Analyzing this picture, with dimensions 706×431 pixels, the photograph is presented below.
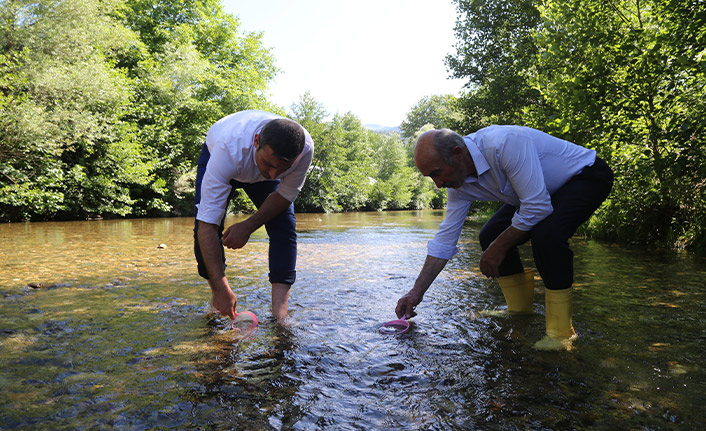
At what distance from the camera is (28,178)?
15.8 meters

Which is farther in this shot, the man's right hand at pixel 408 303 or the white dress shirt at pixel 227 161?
the man's right hand at pixel 408 303

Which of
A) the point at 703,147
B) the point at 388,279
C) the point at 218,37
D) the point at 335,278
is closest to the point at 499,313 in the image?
the point at 388,279

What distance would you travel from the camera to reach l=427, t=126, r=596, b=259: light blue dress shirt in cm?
285

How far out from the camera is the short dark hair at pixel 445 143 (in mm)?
2828

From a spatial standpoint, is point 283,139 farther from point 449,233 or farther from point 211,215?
point 449,233

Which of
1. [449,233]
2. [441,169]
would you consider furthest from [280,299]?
[441,169]

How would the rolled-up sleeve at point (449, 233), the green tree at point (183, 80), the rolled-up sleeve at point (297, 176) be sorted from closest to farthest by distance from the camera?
the rolled-up sleeve at point (297, 176) < the rolled-up sleeve at point (449, 233) < the green tree at point (183, 80)

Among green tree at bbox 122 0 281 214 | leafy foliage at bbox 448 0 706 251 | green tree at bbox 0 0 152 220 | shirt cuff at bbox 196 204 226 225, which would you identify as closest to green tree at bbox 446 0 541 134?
leafy foliage at bbox 448 0 706 251

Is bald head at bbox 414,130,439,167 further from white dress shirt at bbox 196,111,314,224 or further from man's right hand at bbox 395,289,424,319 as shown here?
man's right hand at bbox 395,289,424,319

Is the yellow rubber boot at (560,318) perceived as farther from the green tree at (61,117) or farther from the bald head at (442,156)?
the green tree at (61,117)

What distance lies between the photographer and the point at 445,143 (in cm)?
284

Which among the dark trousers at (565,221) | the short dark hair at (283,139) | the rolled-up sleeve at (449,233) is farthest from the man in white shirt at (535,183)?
the short dark hair at (283,139)

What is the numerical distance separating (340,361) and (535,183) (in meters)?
1.65

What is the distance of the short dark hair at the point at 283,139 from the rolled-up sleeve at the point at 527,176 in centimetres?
133
